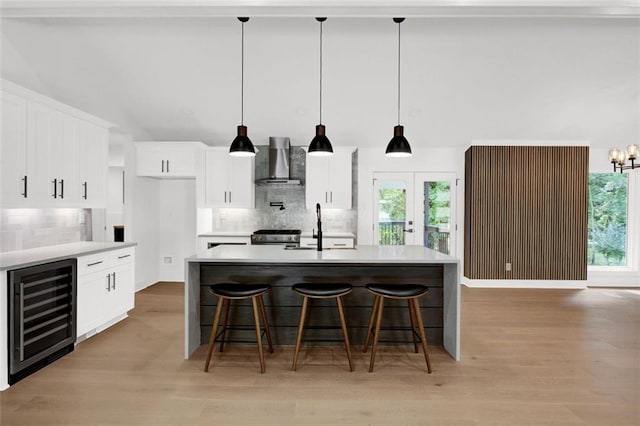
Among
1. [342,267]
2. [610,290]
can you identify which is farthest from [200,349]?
[610,290]

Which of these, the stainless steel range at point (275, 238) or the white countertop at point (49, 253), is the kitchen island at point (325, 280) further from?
the stainless steel range at point (275, 238)

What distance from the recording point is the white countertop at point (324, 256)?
3.06 m

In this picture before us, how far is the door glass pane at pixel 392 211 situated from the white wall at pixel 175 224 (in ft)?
10.4

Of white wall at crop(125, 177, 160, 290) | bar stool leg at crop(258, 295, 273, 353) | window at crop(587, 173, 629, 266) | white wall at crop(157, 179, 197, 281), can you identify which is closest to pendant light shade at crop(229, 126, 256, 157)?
bar stool leg at crop(258, 295, 273, 353)

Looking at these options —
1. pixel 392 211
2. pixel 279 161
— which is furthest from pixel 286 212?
pixel 392 211

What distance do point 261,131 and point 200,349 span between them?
349 cm

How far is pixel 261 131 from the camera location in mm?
5762

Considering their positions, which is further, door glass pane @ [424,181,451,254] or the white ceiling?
door glass pane @ [424,181,451,254]

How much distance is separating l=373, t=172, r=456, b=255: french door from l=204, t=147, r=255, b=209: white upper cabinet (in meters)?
2.16

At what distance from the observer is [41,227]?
3695mm

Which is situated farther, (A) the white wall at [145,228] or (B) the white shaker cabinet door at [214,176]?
(B) the white shaker cabinet door at [214,176]

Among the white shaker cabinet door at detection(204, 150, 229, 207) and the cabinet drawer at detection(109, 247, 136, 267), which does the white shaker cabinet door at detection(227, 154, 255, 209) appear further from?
the cabinet drawer at detection(109, 247, 136, 267)

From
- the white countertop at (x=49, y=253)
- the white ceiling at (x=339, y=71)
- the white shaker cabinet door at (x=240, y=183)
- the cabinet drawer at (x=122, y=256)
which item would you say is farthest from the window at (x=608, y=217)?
the white countertop at (x=49, y=253)

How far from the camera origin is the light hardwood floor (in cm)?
231
